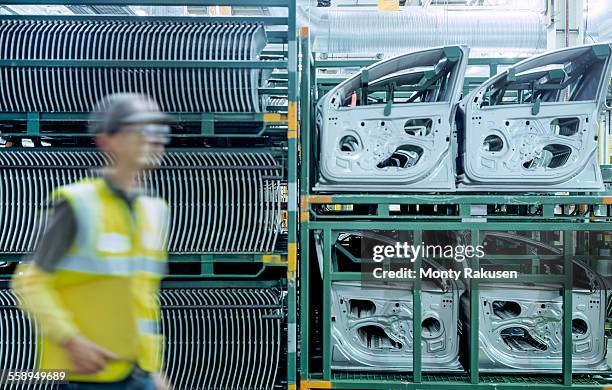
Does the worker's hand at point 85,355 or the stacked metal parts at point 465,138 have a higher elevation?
the stacked metal parts at point 465,138

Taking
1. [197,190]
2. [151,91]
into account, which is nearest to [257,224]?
[197,190]

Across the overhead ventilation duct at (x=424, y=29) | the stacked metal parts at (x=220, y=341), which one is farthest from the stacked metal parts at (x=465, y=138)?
the overhead ventilation duct at (x=424, y=29)

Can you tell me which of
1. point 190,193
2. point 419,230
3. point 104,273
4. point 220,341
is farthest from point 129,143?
point 419,230

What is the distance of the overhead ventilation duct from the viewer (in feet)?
17.3

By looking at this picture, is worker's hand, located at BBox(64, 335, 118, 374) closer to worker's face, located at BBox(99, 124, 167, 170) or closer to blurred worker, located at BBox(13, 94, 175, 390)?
blurred worker, located at BBox(13, 94, 175, 390)

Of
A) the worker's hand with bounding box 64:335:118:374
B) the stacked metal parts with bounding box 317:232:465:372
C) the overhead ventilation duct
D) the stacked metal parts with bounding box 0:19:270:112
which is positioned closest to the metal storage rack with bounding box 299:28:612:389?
the stacked metal parts with bounding box 317:232:465:372

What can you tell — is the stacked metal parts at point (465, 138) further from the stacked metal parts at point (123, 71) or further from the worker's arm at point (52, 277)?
the worker's arm at point (52, 277)

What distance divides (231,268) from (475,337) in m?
2.11

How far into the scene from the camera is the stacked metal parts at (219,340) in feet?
13.4

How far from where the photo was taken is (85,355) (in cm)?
202

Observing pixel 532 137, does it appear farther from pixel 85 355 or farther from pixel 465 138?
pixel 85 355

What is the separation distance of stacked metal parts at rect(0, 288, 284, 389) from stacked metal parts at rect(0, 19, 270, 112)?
58.6 inches

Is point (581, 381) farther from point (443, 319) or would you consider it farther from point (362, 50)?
point (362, 50)

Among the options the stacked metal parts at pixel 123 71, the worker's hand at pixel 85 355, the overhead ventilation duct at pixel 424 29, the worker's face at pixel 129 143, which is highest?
the overhead ventilation duct at pixel 424 29
